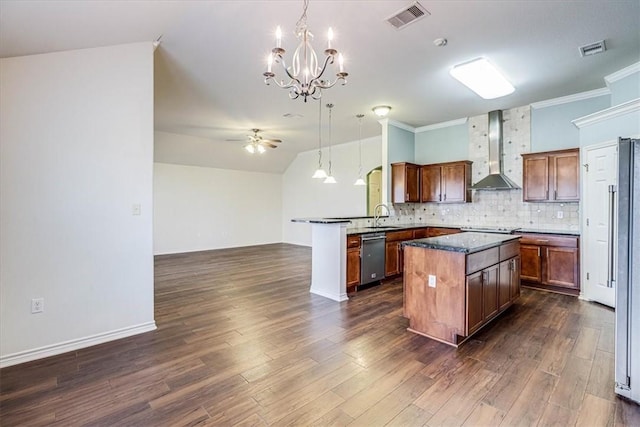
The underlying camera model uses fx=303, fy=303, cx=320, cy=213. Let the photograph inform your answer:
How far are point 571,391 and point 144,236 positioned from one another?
13.0ft

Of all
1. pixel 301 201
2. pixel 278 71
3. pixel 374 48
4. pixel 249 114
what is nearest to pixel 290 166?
pixel 301 201

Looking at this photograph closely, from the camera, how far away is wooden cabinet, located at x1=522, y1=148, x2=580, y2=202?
461 cm

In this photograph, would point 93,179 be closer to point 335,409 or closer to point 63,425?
point 63,425

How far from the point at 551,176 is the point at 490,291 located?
2.82m

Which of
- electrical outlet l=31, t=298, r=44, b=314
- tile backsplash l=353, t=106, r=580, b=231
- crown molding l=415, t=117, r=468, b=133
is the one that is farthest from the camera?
crown molding l=415, t=117, r=468, b=133

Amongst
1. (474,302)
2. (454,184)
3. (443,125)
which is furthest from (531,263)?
(443,125)

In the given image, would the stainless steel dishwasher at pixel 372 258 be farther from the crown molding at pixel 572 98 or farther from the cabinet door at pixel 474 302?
the crown molding at pixel 572 98

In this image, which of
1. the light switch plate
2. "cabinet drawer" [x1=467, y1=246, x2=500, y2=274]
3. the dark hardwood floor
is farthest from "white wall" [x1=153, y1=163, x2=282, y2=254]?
"cabinet drawer" [x1=467, y1=246, x2=500, y2=274]

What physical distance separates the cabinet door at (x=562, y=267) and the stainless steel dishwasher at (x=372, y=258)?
248 cm

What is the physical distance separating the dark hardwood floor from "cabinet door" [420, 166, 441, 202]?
296 centimetres

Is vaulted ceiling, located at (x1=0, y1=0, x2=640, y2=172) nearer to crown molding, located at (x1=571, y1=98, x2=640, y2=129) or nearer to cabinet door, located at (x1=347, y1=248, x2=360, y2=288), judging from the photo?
crown molding, located at (x1=571, y1=98, x2=640, y2=129)

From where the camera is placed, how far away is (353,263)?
183 inches

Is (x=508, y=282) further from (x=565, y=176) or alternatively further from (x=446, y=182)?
(x=446, y=182)

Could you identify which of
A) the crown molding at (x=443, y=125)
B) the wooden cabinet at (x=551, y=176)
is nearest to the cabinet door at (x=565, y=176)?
the wooden cabinet at (x=551, y=176)
